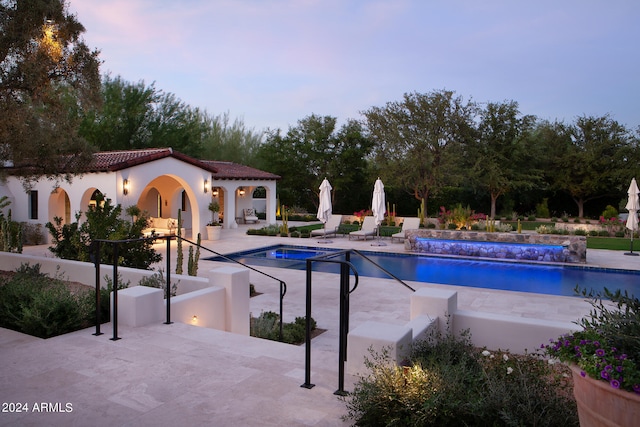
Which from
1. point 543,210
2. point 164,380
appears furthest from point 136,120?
point 164,380

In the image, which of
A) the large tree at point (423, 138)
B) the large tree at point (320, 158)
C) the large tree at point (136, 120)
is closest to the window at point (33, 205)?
the large tree at point (136, 120)

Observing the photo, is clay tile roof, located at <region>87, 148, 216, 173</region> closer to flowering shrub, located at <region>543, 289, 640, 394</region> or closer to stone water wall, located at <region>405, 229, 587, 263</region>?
stone water wall, located at <region>405, 229, 587, 263</region>

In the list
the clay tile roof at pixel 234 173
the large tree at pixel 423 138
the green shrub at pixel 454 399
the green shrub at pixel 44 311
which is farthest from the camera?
the large tree at pixel 423 138

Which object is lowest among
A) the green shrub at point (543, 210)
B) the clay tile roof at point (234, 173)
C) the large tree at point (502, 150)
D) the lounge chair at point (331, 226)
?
the lounge chair at point (331, 226)

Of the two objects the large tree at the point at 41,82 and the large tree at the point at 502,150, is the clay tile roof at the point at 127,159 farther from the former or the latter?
the large tree at the point at 502,150

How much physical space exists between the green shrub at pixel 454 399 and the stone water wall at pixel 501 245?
38.3 feet

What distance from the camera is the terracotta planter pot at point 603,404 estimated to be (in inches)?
89.4

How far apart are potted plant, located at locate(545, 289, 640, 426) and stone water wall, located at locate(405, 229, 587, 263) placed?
41.7 feet

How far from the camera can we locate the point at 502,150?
95.1ft

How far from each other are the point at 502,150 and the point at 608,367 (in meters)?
28.6

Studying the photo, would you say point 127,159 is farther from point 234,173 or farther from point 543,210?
point 543,210

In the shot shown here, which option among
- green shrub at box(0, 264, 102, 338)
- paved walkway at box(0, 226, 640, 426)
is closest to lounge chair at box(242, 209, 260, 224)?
green shrub at box(0, 264, 102, 338)

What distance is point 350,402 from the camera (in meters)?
3.43

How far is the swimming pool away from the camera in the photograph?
38.4 ft
